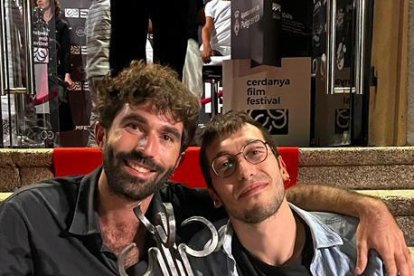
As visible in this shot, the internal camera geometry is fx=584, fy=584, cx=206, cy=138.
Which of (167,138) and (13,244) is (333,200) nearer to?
(167,138)

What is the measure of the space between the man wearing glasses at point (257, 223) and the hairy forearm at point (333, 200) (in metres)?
0.06

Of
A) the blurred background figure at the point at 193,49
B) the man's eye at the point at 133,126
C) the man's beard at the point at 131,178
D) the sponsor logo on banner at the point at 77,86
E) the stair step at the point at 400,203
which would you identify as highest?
the blurred background figure at the point at 193,49

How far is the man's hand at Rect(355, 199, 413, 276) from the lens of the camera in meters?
1.44

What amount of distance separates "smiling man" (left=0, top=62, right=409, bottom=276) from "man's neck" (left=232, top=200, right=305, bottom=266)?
118mm

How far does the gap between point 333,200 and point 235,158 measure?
0.37 metres

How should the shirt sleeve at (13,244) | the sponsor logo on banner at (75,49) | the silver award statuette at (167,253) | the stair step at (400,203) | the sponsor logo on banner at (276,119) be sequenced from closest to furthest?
the silver award statuette at (167,253) → the shirt sleeve at (13,244) → the stair step at (400,203) → the sponsor logo on banner at (276,119) → the sponsor logo on banner at (75,49)

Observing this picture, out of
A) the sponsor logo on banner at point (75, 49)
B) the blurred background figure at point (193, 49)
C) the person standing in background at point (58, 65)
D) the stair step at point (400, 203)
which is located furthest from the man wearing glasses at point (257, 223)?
the sponsor logo on banner at point (75, 49)

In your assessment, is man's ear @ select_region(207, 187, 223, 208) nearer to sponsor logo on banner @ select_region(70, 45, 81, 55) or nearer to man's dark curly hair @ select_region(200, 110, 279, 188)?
man's dark curly hair @ select_region(200, 110, 279, 188)

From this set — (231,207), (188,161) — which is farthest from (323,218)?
(188,161)

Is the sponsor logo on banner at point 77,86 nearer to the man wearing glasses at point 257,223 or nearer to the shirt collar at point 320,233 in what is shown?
the man wearing glasses at point 257,223

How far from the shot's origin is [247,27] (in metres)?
3.46

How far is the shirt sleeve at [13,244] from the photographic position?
1281 millimetres

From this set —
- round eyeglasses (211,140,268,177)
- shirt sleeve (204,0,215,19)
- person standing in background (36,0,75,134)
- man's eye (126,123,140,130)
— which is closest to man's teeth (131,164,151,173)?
man's eye (126,123,140,130)

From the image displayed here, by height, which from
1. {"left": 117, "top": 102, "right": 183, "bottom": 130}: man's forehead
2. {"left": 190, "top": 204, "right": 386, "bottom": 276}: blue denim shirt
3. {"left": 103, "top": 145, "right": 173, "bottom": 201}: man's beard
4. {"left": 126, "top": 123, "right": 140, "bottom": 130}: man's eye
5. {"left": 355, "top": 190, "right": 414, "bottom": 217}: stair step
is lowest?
{"left": 355, "top": 190, "right": 414, "bottom": 217}: stair step
